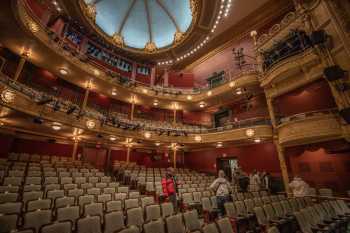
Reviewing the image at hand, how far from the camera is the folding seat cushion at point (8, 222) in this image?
118 inches

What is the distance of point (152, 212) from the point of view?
448 centimetres

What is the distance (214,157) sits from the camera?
14602mm

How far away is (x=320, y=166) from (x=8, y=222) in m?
12.2

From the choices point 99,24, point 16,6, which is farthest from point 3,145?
point 99,24

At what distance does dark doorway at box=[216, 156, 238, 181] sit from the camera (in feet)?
44.3

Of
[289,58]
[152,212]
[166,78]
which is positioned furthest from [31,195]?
[166,78]

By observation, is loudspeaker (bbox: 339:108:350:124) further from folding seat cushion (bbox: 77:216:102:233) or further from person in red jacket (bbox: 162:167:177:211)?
folding seat cushion (bbox: 77:216:102:233)

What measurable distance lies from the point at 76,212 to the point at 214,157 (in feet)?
39.6

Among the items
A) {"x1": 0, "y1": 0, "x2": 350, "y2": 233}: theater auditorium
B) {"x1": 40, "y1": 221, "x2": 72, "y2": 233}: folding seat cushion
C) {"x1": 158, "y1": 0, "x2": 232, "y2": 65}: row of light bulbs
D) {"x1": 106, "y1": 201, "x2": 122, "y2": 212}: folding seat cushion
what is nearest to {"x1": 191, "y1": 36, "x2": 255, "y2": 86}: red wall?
{"x1": 0, "y1": 0, "x2": 350, "y2": 233}: theater auditorium

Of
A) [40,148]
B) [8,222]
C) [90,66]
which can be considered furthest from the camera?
[90,66]

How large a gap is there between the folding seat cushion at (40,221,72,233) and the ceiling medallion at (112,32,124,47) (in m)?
16.6

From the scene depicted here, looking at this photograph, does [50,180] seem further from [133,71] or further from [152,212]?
[133,71]

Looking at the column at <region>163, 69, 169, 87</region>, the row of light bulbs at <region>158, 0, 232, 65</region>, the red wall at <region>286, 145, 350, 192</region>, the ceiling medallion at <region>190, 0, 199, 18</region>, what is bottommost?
the red wall at <region>286, 145, 350, 192</region>

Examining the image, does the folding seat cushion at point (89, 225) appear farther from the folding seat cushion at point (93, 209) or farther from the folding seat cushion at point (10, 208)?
the folding seat cushion at point (10, 208)
